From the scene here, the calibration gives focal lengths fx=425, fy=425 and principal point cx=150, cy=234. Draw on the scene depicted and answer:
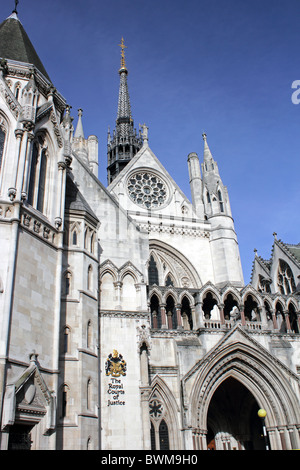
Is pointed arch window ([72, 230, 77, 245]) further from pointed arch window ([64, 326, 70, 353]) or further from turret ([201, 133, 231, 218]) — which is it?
turret ([201, 133, 231, 218])

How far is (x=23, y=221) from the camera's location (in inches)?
534

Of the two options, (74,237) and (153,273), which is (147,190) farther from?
(74,237)

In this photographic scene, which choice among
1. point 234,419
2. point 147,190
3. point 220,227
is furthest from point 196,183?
point 234,419

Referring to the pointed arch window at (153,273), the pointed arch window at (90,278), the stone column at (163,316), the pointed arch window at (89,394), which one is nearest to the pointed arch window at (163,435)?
the stone column at (163,316)

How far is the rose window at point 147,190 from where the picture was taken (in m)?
31.4

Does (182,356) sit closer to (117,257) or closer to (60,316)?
(117,257)

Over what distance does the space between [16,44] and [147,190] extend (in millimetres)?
15984

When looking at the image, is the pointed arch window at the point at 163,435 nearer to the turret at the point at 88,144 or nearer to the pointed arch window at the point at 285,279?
the pointed arch window at the point at 285,279

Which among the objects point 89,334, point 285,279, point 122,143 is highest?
point 122,143

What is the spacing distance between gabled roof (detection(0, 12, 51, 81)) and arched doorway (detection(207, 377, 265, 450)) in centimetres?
A: 1899

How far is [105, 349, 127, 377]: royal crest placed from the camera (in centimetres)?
1677

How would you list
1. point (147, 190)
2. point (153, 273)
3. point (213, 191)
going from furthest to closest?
point (147, 190) < point (213, 191) < point (153, 273)

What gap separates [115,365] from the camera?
55.6ft

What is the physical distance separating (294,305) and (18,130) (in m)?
18.0
